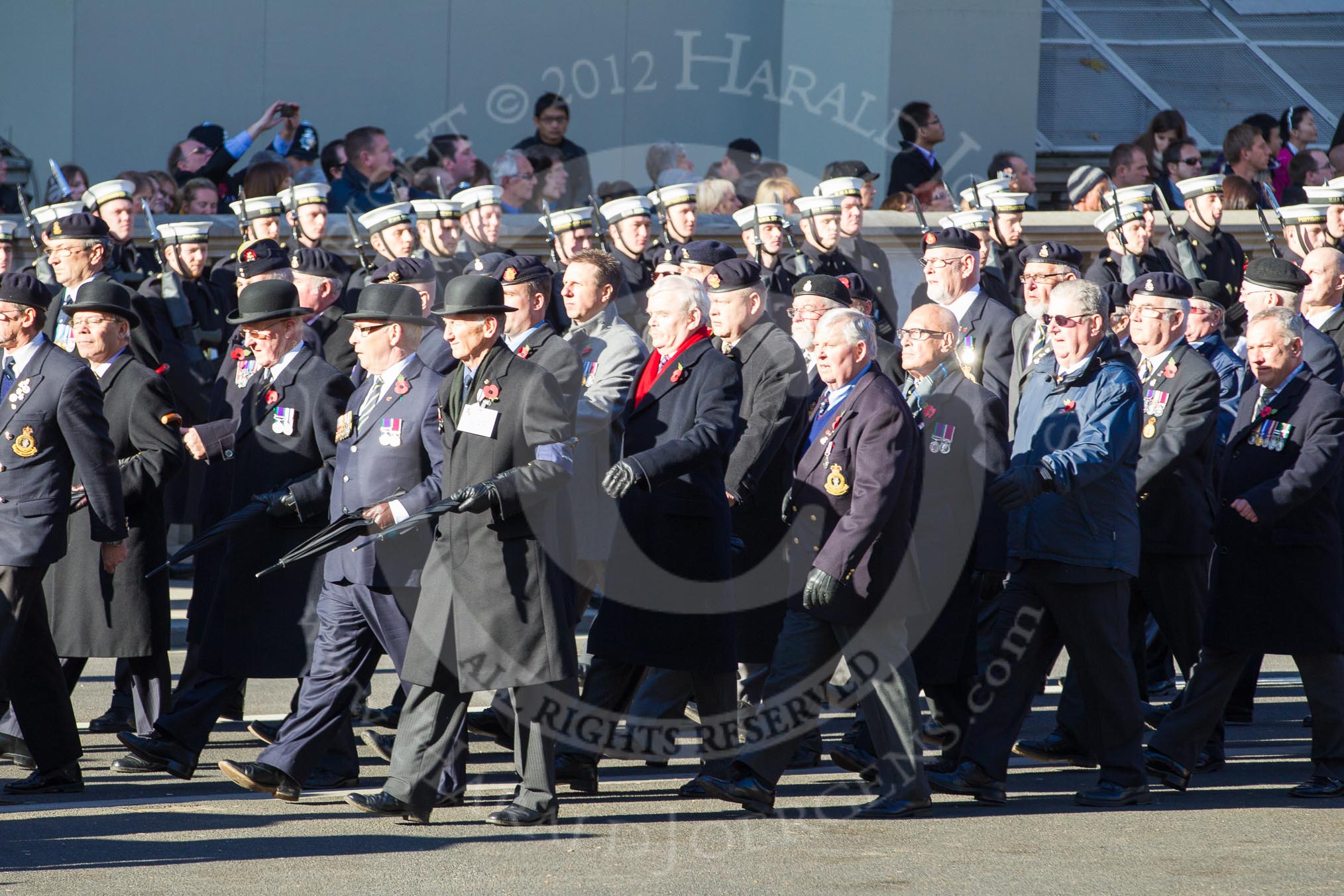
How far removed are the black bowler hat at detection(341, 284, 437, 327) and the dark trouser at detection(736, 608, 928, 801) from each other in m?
1.63

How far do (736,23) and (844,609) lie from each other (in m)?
11.8

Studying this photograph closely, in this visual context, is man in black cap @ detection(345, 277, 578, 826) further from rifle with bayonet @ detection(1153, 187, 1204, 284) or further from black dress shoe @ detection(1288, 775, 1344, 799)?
rifle with bayonet @ detection(1153, 187, 1204, 284)

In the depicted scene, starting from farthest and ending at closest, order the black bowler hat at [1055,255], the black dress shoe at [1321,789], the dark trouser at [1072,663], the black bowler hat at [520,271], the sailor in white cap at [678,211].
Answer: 1. the sailor in white cap at [678,211]
2. the black bowler hat at [1055,255]
3. the black bowler hat at [520,271]
4. the black dress shoe at [1321,789]
5. the dark trouser at [1072,663]

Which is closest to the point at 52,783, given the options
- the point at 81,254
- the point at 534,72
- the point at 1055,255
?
the point at 81,254

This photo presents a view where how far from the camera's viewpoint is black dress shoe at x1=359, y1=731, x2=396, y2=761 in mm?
6988

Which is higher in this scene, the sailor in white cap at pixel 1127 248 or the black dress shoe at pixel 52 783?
the sailor in white cap at pixel 1127 248

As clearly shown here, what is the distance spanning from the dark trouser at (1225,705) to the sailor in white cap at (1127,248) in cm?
433

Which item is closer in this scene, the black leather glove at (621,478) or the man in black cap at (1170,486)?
the black leather glove at (621,478)

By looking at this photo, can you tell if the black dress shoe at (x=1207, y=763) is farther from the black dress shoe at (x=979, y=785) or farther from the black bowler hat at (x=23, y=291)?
the black bowler hat at (x=23, y=291)

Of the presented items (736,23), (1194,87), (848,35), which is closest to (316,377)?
(848,35)

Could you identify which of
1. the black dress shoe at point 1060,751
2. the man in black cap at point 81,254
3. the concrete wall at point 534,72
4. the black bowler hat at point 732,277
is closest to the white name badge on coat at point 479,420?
the black bowler hat at point 732,277

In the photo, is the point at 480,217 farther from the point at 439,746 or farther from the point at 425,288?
the point at 439,746

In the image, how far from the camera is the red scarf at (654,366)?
6.59 metres

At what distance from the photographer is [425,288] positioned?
8.11 metres
